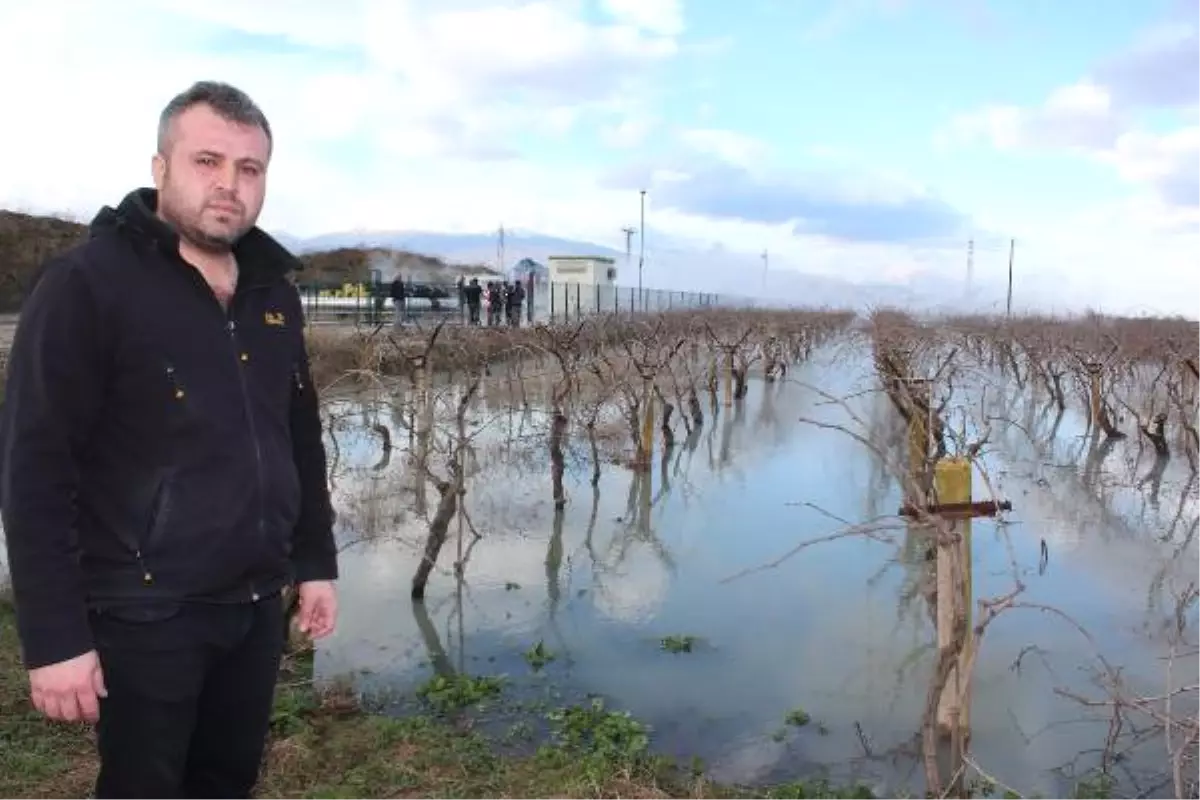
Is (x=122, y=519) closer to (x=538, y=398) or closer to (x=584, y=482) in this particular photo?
(x=584, y=482)

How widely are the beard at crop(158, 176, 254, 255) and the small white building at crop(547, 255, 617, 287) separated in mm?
36181

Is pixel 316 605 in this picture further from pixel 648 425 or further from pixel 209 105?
pixel 648 425

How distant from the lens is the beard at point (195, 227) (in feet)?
5.88

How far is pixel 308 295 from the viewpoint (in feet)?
102

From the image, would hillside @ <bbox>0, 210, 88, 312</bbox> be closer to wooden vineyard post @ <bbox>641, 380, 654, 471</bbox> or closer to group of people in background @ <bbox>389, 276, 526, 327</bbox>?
group of people in background @ <bbox>389, 276, 526, 327</bbox>

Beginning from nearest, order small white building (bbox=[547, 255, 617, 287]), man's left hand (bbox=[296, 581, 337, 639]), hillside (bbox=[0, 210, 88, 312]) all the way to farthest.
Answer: man's left hand (bbox=[296, 581, 337, 639]) < hillside (bbox=[0, 210, 88, 312]) < small white building (bbox=[547, 255, 617, 287])

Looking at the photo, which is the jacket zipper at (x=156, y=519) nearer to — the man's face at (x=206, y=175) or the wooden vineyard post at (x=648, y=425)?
the man's face at (x=206, y=175)

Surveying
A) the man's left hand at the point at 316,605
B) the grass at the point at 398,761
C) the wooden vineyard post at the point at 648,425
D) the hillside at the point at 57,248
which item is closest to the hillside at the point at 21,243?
the hillside at the point at 57,248

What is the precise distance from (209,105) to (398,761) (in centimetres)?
278

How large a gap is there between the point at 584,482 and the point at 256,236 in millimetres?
8510

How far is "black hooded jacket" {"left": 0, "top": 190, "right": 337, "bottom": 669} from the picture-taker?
1598mm

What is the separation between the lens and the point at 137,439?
67.7 inches

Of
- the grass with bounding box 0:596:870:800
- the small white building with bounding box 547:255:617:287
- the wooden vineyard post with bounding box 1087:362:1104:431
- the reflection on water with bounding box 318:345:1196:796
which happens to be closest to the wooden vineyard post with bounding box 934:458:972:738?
the reflection on water with bounding box 318:345:1196:796

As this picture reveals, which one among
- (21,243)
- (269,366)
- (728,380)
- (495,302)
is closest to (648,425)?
(728,380)
